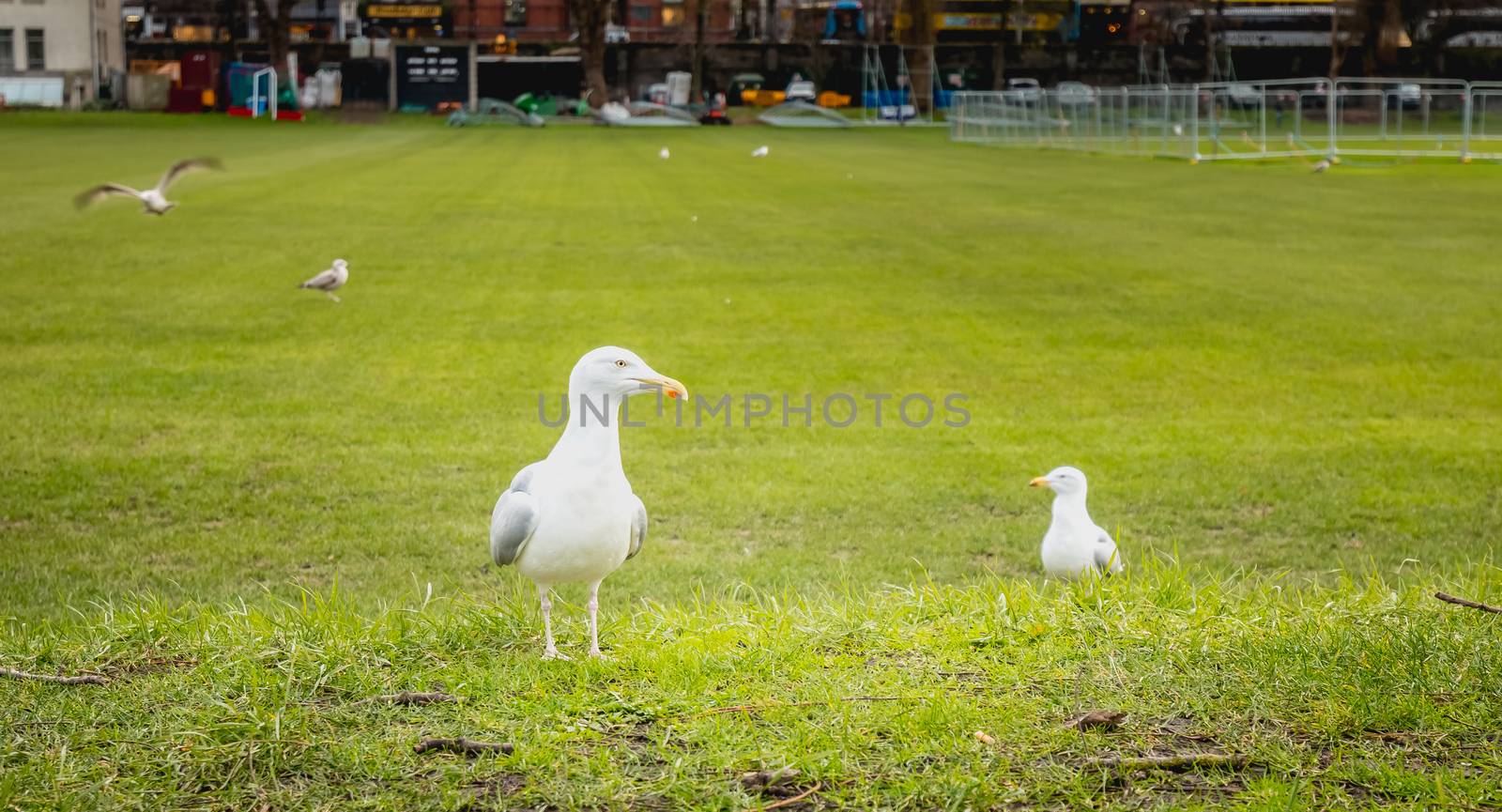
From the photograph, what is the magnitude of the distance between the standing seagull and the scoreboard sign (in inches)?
3065

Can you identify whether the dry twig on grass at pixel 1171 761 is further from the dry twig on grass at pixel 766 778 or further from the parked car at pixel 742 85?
the parked car at pixel 742 85

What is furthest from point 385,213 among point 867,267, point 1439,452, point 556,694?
point 556,694

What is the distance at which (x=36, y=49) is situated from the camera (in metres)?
83.4

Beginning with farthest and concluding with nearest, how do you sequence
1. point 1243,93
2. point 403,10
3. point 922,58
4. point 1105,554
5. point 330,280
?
point 403,10, point 922,58, point 1243,93, point 330,280, point 1105,554

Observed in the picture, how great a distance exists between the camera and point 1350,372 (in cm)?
1245

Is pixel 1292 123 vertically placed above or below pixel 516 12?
below

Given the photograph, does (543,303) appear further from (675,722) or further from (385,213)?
(675,722)

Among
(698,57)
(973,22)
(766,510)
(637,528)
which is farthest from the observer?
(973,22)

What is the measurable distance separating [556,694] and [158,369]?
900cm

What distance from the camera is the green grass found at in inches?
159

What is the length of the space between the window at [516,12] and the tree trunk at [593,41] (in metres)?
19.3

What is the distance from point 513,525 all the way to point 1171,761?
81.3 inches

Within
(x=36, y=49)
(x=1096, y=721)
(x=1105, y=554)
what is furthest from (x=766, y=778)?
(x=36, y=49)

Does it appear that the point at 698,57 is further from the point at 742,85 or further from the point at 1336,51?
the point at 1336,51
